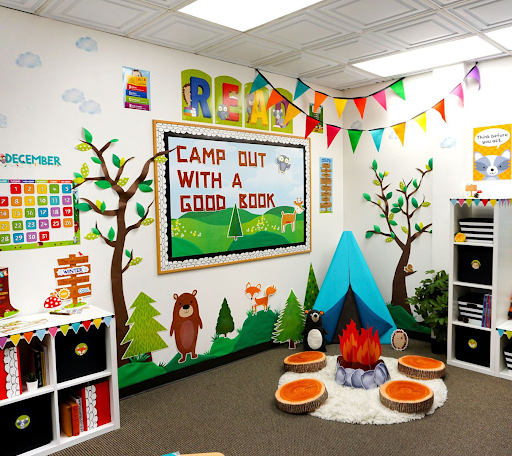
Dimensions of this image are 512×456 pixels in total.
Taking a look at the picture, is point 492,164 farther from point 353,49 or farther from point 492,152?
point 353,49

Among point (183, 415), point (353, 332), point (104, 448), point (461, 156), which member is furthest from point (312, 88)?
point (104, 448)

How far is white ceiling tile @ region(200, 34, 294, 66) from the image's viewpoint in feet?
10.4

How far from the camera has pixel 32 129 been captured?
8.71ft

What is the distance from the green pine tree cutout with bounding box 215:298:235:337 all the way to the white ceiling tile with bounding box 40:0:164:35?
216 centimetres

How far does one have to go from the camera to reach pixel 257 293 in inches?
155

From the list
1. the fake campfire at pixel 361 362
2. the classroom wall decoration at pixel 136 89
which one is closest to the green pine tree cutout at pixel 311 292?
the fake campfire at pixel 361 362

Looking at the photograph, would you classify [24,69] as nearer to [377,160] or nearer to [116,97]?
[116,97]

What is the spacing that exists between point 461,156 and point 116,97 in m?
2.83

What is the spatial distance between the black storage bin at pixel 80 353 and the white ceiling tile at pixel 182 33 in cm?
190

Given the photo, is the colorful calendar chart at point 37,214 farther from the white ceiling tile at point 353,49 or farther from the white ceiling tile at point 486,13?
the white ceiling tile at point 486,13

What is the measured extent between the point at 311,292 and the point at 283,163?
1.31 m

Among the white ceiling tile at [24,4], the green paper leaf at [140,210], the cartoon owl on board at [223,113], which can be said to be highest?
the white ceiling tile at [24,4]

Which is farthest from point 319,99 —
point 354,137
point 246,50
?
point 246,50

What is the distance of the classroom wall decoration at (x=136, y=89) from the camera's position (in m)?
3.05
